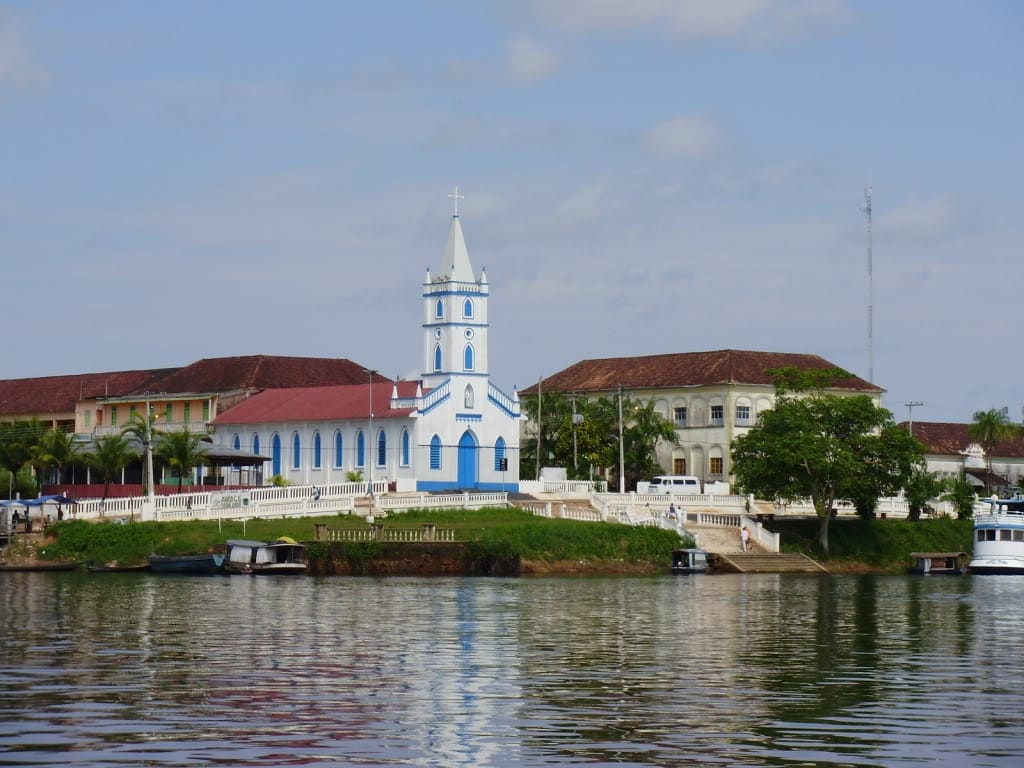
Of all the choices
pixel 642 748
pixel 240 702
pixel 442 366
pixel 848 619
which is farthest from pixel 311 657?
pixel 442 366

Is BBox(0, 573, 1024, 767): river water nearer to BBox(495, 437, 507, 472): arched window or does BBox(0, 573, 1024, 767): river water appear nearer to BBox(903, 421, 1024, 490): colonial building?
BBox(495, 437, 507, 472): arched window

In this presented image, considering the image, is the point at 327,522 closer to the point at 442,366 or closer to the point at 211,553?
Answer: the point at 211,553

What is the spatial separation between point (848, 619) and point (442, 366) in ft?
165

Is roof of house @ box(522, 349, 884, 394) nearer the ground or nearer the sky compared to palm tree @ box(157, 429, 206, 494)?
nearer the sky

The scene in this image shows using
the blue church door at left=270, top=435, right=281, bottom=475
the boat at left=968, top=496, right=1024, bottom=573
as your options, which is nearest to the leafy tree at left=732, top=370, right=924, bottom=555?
the boat at left=968, top=496, right=1024, bottom=573

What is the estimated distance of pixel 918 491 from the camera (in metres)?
87.1

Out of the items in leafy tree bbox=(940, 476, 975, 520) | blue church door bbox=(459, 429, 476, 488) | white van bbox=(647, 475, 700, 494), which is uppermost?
blue church door bbox=(459, 429, 476, 488)

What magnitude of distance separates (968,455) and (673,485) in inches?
1663

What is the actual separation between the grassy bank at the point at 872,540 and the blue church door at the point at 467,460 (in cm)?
1598

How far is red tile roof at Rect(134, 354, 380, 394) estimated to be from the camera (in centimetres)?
11031

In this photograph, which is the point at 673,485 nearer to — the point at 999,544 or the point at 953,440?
the point at 999,544

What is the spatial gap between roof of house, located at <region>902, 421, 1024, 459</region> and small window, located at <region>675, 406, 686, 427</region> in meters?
21.8

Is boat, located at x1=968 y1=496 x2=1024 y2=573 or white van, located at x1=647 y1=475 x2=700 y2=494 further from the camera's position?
white van, located at x1=647 y1=475 x2=700 y2=494

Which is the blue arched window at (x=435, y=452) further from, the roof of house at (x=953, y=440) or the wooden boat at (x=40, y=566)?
the roof of house at (x=953, y=440)
